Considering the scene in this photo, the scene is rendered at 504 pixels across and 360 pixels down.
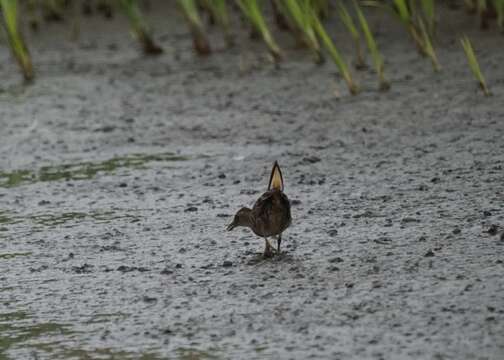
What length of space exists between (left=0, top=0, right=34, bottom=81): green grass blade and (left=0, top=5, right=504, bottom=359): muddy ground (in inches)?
4.8

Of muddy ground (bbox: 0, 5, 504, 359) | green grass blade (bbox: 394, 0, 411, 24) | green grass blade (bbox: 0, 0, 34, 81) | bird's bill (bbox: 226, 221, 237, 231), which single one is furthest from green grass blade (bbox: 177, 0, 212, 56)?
bird's bill (bbox: 226, 221, 237, 231)

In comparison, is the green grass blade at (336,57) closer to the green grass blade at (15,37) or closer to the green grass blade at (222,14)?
the green grass blade at (222,14)

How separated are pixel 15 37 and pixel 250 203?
290 centimetres

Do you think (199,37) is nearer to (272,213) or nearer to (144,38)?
(144,38)

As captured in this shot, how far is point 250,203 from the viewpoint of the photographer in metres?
4.64

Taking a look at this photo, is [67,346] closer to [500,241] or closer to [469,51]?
[500,241]

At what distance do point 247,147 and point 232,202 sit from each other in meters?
0.94

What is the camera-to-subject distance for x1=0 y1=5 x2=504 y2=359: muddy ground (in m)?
3.13

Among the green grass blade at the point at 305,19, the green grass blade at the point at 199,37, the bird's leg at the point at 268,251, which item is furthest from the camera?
the green grass blade at the point at 199,37

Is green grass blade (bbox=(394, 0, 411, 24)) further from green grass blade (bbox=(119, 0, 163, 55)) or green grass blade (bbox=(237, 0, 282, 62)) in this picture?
green grass blade (bbox=(119, 0, 163, 55))

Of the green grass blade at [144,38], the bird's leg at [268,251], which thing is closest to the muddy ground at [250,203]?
the bird's leg at [268,251]

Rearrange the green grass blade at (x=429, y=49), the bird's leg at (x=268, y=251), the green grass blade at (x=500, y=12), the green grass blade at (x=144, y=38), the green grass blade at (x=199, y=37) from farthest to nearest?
the green grass blade at (x=144, y=38), the green grass blade at (x=199, y=37), the green grass blade at (x=500, y=12), the green grass blade at (x=429, y=49), the bird's leg at (x=268, y=251)

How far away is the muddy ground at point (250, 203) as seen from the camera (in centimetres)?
313

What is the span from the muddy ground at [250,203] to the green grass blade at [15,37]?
0.40 feet
